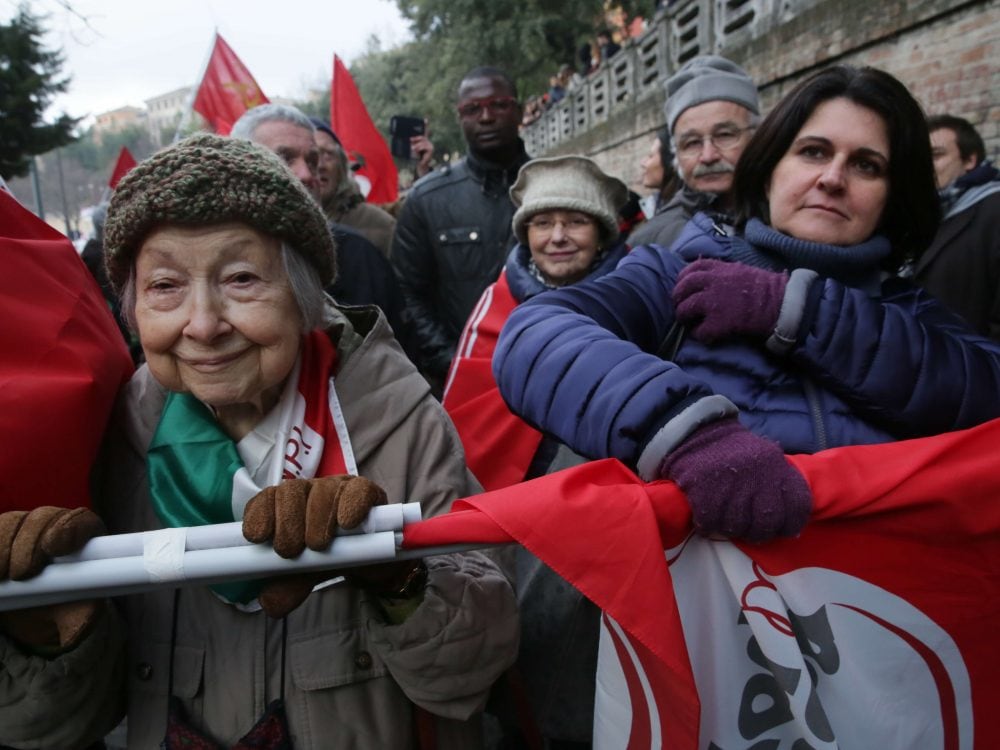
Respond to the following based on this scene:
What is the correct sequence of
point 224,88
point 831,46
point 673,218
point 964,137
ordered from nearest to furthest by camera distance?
point 673,218 → point 964,137 → point 224,88 → point 831,46

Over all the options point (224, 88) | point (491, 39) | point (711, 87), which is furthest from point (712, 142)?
point (491, 39)

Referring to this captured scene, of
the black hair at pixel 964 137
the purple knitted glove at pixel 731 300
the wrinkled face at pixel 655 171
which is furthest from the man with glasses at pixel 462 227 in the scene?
the black hair at pixel 964 137

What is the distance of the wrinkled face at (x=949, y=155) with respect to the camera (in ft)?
12.8

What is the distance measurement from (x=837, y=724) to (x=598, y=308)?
2.93 ft

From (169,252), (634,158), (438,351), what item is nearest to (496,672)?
(169,252)

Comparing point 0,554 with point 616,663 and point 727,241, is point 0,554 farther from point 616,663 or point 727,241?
point 727,241

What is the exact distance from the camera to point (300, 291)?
145 cm

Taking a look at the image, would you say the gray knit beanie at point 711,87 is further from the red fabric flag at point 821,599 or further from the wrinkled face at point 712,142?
the red fabric flag at point 821,599

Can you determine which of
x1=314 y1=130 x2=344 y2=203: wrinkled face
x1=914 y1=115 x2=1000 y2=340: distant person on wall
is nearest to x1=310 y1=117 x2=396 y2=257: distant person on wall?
x1=314 y1=130 x2=344 y2=203: wrinkled face

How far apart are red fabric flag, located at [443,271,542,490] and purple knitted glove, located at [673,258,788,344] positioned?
1.01m

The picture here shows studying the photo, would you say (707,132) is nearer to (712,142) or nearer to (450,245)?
(712,142)

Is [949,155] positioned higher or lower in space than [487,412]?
higher

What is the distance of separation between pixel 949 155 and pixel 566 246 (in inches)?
103

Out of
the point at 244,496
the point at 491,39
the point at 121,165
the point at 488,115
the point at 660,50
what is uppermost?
the point at 491,39
